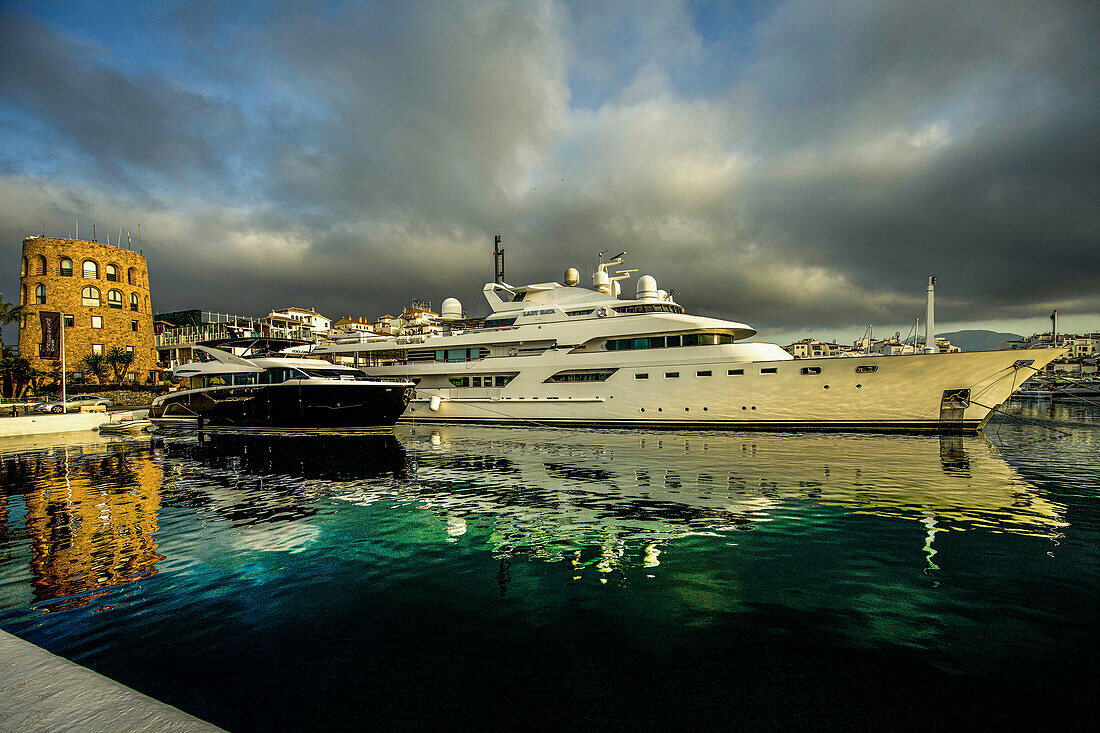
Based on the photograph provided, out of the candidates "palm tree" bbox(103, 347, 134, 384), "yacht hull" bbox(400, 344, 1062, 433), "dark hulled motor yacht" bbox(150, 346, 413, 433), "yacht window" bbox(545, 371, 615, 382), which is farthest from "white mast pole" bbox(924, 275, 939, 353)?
"palm tree" bbox(103, 347, 134, 384)

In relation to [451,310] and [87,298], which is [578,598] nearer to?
[451,310]

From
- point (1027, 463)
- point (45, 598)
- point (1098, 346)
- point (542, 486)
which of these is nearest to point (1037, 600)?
point (542, 486)

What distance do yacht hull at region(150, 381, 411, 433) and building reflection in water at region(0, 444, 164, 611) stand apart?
Answer: 7.24m

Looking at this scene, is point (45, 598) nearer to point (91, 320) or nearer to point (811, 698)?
point (811, 698)

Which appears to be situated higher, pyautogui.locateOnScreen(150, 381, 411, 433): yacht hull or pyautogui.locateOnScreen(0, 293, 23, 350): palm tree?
pyautogui.locateOnScreen(0, 293, 23, 350): palm tree

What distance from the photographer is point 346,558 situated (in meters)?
6.67

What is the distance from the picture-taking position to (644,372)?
78.7 ft

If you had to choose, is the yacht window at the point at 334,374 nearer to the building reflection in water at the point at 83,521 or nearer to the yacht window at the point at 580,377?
the building reflection in water at the point at 83,521

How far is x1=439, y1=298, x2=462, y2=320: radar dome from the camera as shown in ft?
107

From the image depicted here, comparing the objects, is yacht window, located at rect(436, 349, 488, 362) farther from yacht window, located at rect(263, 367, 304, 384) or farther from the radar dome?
yacht window, located at rect(263, 367, 304, 384)

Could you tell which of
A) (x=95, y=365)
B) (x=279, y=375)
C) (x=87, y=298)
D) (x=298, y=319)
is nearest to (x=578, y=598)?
(x=279, y=375)

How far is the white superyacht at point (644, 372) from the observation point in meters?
20.4

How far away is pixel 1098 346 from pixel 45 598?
166 metres

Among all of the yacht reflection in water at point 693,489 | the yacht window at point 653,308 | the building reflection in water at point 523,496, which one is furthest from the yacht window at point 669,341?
the yacht reflection in water at point 693,489
